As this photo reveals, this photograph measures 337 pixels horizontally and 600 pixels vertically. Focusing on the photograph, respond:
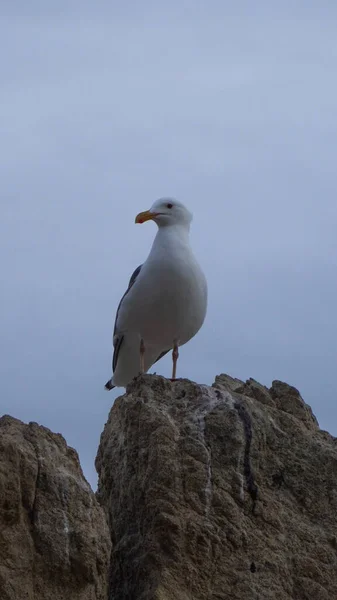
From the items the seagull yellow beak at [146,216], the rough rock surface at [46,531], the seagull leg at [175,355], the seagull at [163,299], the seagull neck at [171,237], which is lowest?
the rough rock surface at [46,531]

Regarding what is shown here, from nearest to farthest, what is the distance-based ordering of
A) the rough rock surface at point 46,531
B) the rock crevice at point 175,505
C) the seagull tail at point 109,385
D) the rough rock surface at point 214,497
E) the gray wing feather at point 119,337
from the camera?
1. the rough rock surface at point 46,531
2. the rock crevice at point 175,505
3. the rough rock surface at point 214,497
4. the gray wing feather at point 119,337
5. the seagull tail at point 109,385

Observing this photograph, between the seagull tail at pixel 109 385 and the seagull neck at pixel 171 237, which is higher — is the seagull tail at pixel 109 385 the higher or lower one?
the lower one

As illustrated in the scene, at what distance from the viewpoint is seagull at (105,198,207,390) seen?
13227 mm

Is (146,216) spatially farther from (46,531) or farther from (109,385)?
(46,531)

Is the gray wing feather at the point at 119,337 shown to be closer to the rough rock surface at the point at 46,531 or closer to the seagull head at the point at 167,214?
the seagull head at the point at 167,214

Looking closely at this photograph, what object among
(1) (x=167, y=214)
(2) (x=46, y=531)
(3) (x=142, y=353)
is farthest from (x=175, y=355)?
(2) (x=46, y=531)

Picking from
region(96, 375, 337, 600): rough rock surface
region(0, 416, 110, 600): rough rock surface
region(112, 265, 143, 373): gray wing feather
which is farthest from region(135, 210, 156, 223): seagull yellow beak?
region(0, 416, 110, 600): rough rock surface

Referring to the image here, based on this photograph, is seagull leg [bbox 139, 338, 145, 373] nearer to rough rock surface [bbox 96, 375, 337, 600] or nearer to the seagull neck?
A: the seagull neck

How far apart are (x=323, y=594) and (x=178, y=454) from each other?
4.71 feet

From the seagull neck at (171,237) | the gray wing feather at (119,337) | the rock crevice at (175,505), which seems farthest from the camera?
the gray wing feather at (119,337)

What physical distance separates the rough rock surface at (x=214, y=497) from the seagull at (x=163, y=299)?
132 inches

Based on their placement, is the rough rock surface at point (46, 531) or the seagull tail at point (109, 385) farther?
the seagull tail at point (109, 385)

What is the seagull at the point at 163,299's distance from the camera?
13227mm

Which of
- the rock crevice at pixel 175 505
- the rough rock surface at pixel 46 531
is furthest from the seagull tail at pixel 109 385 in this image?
the rough rock surface at pixel 46 531
